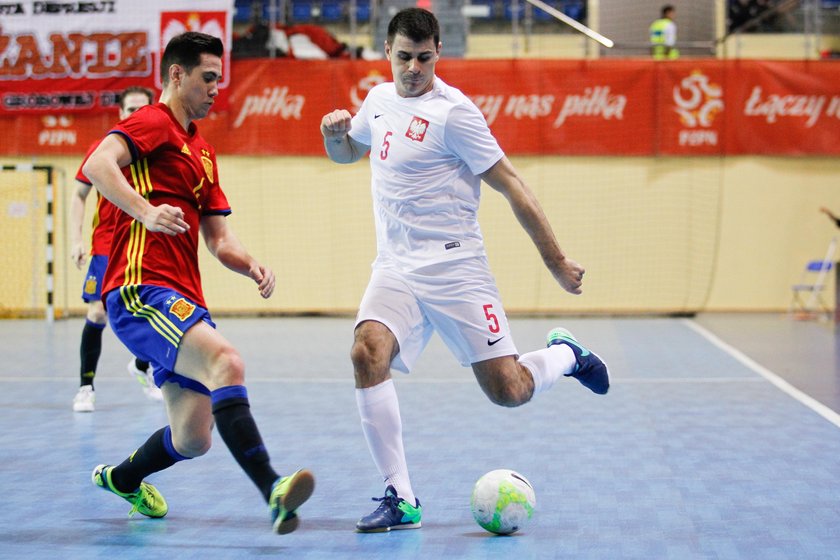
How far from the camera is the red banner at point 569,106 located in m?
15.9

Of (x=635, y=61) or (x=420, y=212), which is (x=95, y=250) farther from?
(x=635, y=61)

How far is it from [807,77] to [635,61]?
102 inches

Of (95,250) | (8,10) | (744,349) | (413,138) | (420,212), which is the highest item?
(8,10)

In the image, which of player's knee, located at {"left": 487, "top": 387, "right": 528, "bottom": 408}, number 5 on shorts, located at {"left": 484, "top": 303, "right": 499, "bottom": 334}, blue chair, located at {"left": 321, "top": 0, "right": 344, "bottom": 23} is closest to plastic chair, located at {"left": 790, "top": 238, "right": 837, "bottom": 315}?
blue chair, located at {"left": 321, "top": 0, "right": 344, "bottom": 23}

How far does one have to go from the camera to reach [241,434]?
12.7 feet

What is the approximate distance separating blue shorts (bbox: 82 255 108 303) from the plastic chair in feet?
36.7

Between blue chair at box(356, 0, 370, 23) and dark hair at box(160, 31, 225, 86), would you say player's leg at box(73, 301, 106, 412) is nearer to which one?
dark hair at box(160, 31, 225, 86)

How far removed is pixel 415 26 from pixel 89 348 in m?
4.17

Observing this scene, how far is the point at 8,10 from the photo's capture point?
51.3 feet

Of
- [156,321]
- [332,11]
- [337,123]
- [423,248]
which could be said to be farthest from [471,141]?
[332,11]

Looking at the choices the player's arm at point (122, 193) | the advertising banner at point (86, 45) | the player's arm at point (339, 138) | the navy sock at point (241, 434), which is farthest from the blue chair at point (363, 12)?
the navy sock at point (241, 434)

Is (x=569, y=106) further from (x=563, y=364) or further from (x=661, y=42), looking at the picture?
(x=563, y=364)

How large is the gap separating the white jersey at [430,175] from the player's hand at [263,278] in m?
0.53

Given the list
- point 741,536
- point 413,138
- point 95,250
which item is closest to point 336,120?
point 413,138
